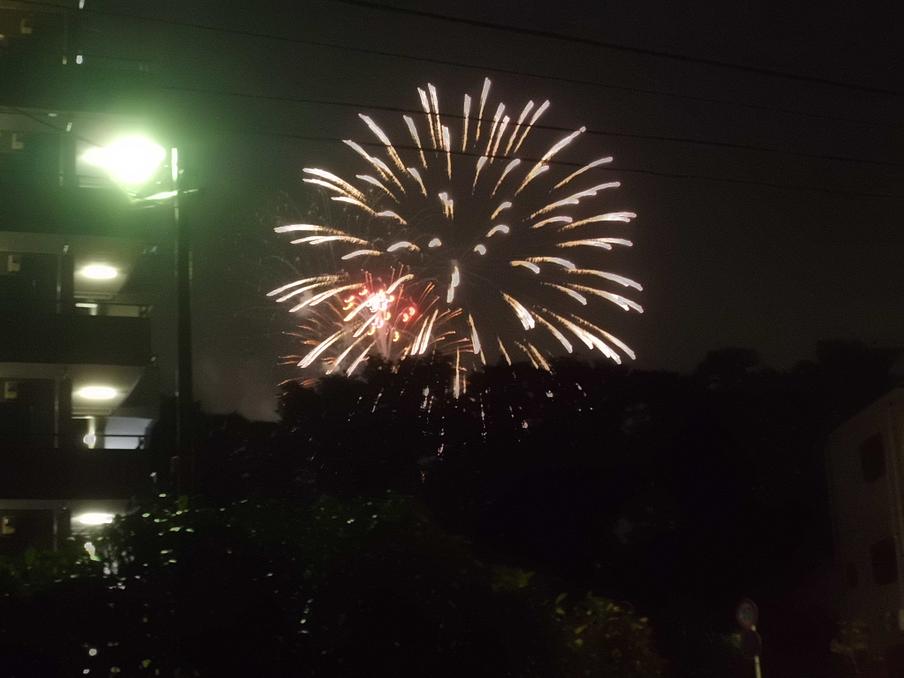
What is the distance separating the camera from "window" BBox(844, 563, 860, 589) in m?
29.0

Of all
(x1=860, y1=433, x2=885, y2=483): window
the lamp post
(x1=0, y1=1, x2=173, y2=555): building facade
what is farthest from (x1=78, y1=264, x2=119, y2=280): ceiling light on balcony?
(x1=860, y1=433, x2=885, y2=483): window

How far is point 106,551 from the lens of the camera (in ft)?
37.9

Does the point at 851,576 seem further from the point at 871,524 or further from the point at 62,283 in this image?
the point at 62,283

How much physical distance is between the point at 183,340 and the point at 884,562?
17639 mm

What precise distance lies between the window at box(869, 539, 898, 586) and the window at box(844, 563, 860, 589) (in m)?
0.93

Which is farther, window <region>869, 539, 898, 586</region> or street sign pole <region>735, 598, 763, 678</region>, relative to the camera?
window <region>869, 539, 898, 586</region>

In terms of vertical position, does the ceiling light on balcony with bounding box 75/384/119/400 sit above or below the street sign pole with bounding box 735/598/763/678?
above

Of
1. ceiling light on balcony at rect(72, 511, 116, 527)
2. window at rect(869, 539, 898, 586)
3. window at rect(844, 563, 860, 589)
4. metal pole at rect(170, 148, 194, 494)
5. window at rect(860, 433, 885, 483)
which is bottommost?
window at rect(844, 563, 860, 589)

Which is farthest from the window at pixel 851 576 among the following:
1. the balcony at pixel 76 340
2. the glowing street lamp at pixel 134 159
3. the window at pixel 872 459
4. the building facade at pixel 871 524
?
the glowing street lamp at pixel 134 159

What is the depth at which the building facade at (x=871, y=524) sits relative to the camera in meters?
23.4

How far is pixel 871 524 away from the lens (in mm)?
26734

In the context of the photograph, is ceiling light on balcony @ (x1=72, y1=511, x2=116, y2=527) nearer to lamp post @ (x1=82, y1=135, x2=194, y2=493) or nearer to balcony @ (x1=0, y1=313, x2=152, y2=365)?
balcony @ (x1=0, y1=313, x2=152, y2=365)

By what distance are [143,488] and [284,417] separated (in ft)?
59.2

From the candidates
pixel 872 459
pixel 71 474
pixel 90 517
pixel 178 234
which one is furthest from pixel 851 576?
pixel 178 234
